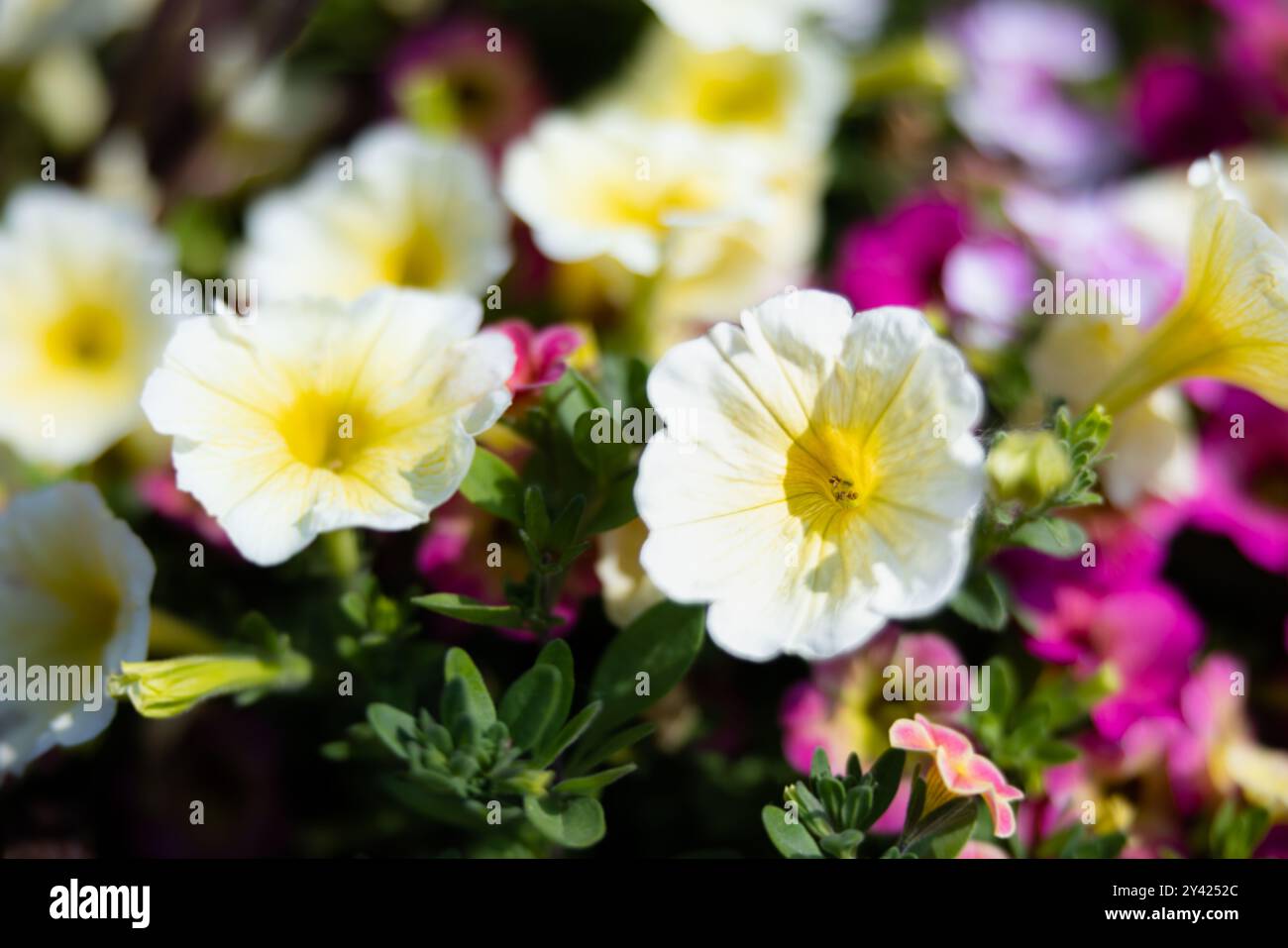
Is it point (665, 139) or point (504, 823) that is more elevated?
point (665, 139)

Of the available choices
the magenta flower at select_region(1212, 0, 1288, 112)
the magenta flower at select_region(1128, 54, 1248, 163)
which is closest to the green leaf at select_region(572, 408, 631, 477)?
the magenta flower at select_region(1128, 54, 1248, 163)

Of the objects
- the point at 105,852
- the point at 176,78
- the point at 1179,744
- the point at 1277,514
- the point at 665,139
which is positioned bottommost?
the point at 105,852

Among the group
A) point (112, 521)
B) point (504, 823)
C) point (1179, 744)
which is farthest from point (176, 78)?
point (1179, 744)

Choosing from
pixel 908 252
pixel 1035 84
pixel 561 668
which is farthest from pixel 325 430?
pixel 1035 84

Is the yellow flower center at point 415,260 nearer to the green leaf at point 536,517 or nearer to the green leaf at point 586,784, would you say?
the green leaf at point 536,517

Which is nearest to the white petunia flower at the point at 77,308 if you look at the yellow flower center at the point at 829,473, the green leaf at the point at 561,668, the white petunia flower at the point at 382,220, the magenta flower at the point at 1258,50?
the white petunia flower at the point at 382,220

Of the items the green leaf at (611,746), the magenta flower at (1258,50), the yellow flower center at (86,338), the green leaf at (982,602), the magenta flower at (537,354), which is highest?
the magenta flower at (1258,50)
